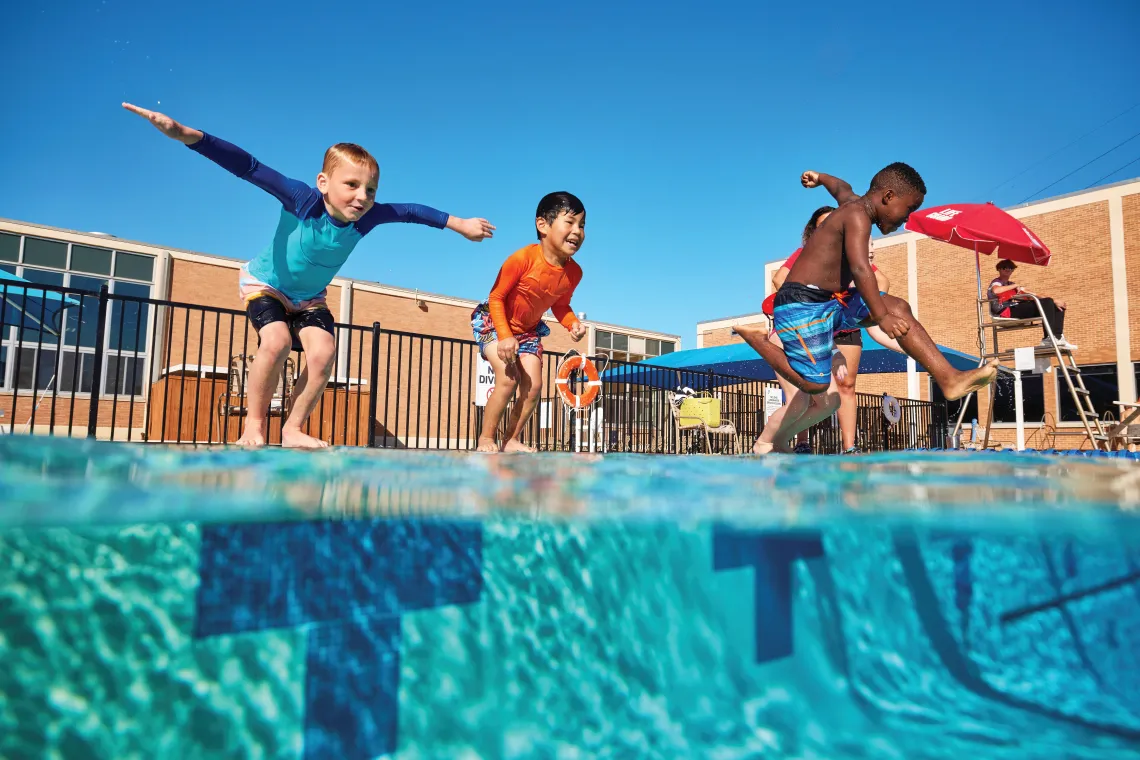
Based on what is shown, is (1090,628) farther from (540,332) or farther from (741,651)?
(540,332)

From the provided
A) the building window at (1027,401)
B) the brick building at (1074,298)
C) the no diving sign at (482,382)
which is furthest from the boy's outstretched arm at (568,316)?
the building window at (1027,401)

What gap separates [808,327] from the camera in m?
4.02

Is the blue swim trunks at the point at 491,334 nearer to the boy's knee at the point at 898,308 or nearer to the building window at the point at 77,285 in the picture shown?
the boy's knee at the point at 898,308

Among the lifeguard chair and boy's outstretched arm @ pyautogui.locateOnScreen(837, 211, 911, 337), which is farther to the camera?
the lifeguard chair

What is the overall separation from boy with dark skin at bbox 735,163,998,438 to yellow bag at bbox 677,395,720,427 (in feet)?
15.7

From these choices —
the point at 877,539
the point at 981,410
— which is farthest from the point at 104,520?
the point at 981,410

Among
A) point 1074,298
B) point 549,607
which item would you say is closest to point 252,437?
point 549,607

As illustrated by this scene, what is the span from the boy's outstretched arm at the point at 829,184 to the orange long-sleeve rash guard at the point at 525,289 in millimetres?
1648

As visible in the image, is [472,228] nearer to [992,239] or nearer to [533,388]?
[533,388]

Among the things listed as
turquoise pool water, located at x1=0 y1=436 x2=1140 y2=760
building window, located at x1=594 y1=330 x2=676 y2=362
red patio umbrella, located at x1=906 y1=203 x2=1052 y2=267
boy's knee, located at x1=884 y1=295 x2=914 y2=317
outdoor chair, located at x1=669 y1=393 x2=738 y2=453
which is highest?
building window, located at x1=594 y1=330 x2=676 y2=362

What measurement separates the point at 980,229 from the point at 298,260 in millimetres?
7164

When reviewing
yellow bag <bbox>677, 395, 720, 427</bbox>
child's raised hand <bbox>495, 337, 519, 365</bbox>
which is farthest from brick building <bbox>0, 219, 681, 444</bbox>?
child's raised hand <bbox>495, 337, 519, 365</bbox>

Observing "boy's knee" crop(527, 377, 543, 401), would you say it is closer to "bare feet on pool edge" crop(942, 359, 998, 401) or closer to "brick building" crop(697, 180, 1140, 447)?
"bare feet on pool edge" crop(942, 359, 998, 401)

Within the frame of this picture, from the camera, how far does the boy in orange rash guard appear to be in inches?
172
